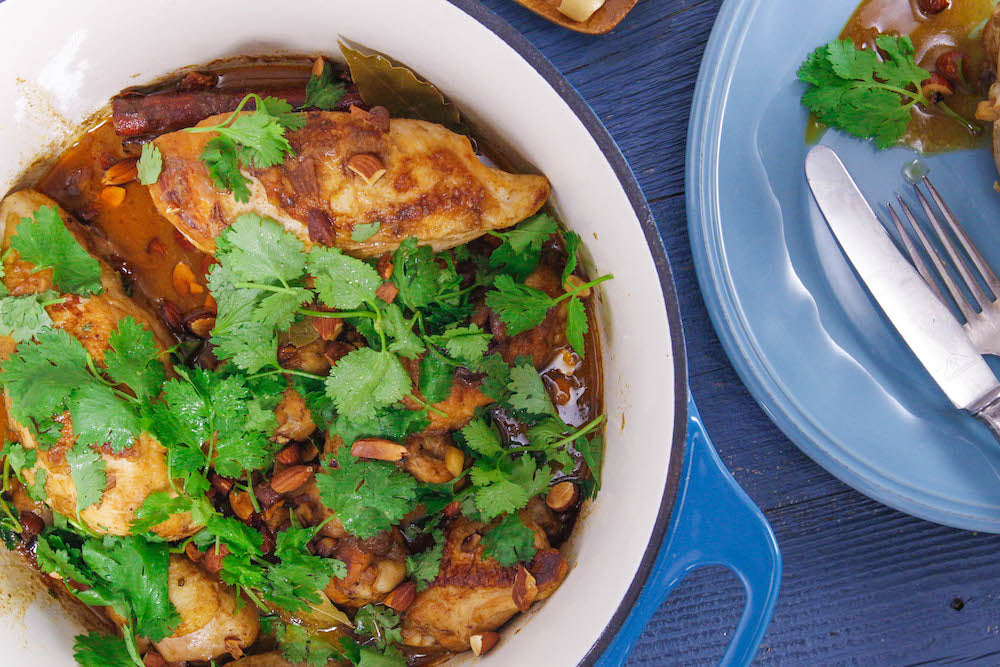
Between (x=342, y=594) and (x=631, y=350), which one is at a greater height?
(x=631, y=350)

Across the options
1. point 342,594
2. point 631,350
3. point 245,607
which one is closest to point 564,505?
point 631,350

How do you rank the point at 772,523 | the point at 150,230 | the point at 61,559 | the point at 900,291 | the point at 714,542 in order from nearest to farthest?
1. the point at 714,542
2. the point at 61,559
3. the point at 150,230
4. the point at 900,291
5. the point at 772,523

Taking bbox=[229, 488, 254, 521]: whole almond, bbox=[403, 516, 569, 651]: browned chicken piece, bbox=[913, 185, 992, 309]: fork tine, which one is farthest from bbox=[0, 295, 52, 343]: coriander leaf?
bbox=[913, 185, 992, 309]: fork tine

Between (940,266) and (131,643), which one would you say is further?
(940,266)

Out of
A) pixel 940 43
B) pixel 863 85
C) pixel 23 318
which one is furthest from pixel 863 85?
pixel 23 318

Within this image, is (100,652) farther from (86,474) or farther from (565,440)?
(565,440)

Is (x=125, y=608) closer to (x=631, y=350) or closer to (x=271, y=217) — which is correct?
(x=271, y=217)

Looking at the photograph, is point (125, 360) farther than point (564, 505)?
No
